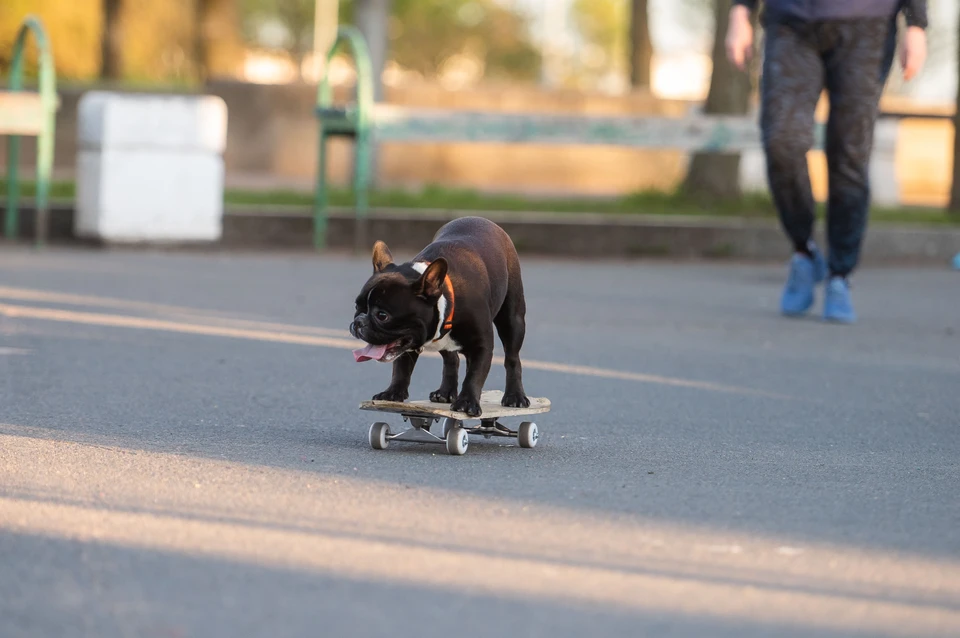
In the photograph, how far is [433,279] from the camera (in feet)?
15.5

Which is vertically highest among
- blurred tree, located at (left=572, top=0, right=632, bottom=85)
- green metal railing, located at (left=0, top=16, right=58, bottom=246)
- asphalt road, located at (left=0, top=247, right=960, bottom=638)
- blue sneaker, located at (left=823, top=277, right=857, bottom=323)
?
blurred tree, located at (left=572, top=0, right=632, bottom=85)

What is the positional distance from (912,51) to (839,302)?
1451 mm

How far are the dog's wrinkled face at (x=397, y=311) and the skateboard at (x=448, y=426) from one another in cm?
23

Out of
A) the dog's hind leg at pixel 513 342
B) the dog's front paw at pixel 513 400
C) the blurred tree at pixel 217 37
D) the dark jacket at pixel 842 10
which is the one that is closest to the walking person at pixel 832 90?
the dark jacket at pixel 842 10

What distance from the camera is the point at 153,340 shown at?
781cm

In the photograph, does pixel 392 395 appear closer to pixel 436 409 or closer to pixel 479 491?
pixel 436 409

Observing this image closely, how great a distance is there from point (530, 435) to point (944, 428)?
1691 millimetres

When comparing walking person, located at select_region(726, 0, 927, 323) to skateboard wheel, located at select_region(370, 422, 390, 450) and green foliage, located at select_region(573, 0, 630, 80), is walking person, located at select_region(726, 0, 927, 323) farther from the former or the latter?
green foliage, located at select_region(573, 0, 630, 80)

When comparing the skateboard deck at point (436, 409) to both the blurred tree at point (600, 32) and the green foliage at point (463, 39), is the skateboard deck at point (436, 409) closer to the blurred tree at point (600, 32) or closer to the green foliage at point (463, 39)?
the green foliage at point (463, 39)

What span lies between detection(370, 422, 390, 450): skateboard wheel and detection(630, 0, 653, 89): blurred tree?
26972 millimetres

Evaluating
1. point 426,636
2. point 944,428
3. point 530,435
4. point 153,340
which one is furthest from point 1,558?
point 153,340

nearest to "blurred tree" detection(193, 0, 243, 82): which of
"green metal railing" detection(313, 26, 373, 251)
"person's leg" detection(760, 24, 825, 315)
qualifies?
"green metal railing" detection(313, 26, 373, 251)

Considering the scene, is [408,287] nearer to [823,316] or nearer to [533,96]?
[823,316]

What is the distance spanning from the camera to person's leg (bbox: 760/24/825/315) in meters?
9.04
